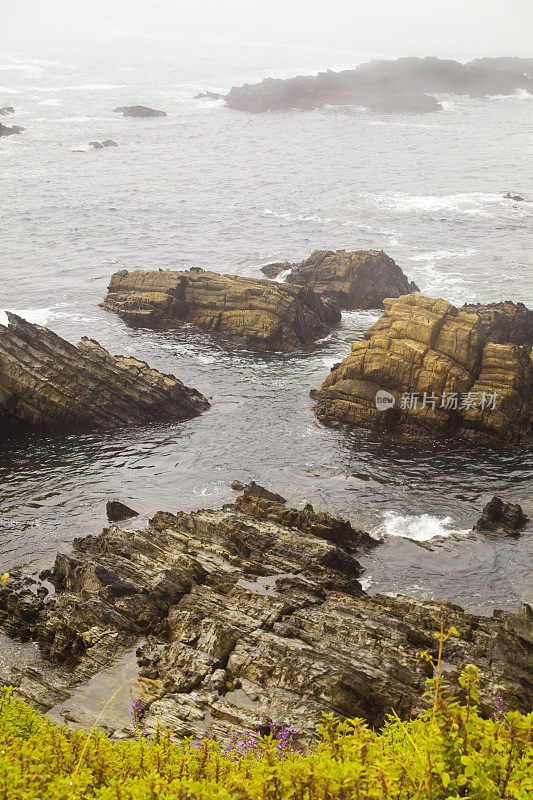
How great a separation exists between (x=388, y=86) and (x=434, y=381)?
130 metres

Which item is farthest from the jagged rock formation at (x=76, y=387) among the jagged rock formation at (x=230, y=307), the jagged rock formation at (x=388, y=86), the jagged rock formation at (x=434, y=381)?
the jagged rock formation at (x=388, y=86)

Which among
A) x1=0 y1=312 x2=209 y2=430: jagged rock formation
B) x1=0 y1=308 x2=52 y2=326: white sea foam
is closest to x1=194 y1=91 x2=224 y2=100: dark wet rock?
x1=0 y1=308 x2=52 y2=326: white sea foam

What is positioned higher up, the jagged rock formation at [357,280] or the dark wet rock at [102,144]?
the dark wet rock at [102,144]

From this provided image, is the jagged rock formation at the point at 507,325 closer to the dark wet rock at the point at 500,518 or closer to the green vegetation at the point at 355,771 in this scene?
the dark wet rock at the point at 500,518

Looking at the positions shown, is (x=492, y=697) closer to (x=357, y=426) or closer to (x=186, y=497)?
(x=186, y=497)

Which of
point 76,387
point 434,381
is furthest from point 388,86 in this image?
point 76,387

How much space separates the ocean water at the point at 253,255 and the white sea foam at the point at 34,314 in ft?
1.59

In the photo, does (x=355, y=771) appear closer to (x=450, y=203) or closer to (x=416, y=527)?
(x=416, y=527)

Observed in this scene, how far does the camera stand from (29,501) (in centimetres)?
3809

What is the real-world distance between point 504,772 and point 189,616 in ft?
56.8

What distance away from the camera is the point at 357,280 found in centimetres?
6538

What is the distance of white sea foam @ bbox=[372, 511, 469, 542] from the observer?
117 feet

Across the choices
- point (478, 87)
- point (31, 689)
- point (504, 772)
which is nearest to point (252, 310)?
point (31, 689)

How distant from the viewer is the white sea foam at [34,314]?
6125cm
